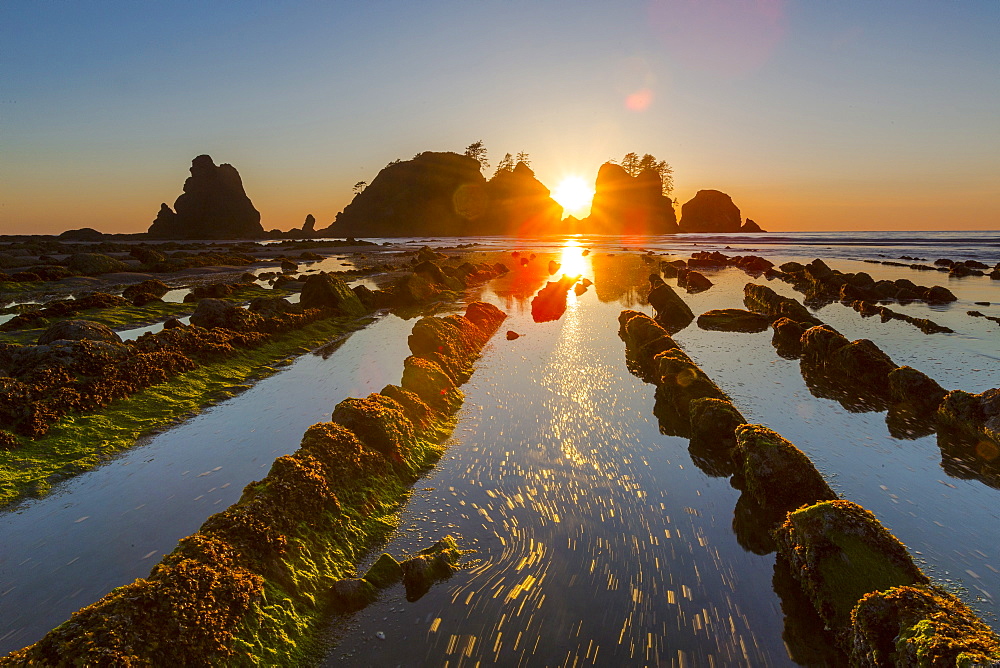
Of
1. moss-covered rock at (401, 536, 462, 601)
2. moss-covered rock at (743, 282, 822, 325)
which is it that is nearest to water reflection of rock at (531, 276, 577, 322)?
moss-covered rock at (743, 282, 822, 325)

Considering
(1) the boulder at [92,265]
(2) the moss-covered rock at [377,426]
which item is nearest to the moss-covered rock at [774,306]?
(2) the moss-covered rock at [377,426]

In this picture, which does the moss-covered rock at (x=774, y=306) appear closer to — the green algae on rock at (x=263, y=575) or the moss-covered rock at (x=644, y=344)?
the moss-covered rock at (x=644, y=344)

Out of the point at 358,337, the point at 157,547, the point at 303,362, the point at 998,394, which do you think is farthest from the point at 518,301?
the point at 157,547

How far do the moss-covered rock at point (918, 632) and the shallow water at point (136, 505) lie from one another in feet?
32.3

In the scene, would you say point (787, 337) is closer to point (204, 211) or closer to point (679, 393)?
point (679, 393)

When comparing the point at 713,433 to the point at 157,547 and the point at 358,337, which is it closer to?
the point at 157,547

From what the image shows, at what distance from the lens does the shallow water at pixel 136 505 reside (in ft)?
21.7

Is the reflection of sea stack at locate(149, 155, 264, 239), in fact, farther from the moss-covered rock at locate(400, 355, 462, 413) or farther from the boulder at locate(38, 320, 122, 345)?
the moss-covered rock at locate(400, 355, 462, 413)

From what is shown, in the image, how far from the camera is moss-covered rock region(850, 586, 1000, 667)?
4.66m

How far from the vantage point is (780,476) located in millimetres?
8930

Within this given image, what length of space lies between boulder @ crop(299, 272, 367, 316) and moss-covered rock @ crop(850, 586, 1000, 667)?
84.5 ft

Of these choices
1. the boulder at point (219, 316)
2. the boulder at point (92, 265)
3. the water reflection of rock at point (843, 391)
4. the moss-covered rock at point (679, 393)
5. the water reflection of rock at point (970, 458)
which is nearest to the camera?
the water reflection of rock at point (970, 458)

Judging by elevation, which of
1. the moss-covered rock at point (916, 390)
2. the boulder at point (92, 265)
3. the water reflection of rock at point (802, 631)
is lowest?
the water reflection of rock at point (802, 631)

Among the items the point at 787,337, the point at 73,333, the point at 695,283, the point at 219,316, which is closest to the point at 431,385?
the point at 73,333
